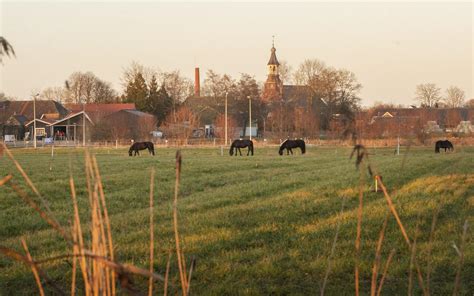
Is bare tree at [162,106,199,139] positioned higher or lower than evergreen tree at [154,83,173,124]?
lower

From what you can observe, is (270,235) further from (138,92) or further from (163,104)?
(138,92)

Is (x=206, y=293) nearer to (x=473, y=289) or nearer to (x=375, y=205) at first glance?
(x=473, y=289)

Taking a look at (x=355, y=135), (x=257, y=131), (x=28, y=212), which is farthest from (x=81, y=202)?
(x=257, y=131)

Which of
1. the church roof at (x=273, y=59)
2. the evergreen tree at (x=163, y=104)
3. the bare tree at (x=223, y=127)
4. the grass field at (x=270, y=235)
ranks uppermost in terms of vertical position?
the church roof at (x=273, y=59)

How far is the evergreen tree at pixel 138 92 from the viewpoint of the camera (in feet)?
281

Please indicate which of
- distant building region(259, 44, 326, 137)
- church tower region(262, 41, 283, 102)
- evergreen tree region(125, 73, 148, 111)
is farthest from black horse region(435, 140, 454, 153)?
evergreen tree region(125, 73, 148, 111)

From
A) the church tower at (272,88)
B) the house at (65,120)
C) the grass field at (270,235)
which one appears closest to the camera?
the grass field at (270,235)

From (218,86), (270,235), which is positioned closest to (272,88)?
(218,86)

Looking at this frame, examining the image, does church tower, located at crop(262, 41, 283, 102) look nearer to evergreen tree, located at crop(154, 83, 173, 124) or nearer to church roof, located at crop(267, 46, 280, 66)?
church roof, located at crop(267, 46, 280, 66)

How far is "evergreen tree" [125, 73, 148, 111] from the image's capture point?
8556 cm

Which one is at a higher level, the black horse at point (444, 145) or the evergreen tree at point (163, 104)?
the evergreen tree at point (163, 104)

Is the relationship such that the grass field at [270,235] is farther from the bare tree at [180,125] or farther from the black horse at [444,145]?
the bare tree at [180,125]

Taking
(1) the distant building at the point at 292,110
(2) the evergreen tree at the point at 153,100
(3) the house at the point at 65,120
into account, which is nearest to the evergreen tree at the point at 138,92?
(2) the evergreen tree at the point at 153,100

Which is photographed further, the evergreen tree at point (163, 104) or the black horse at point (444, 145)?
the evergreen tree at point (163, 104)
